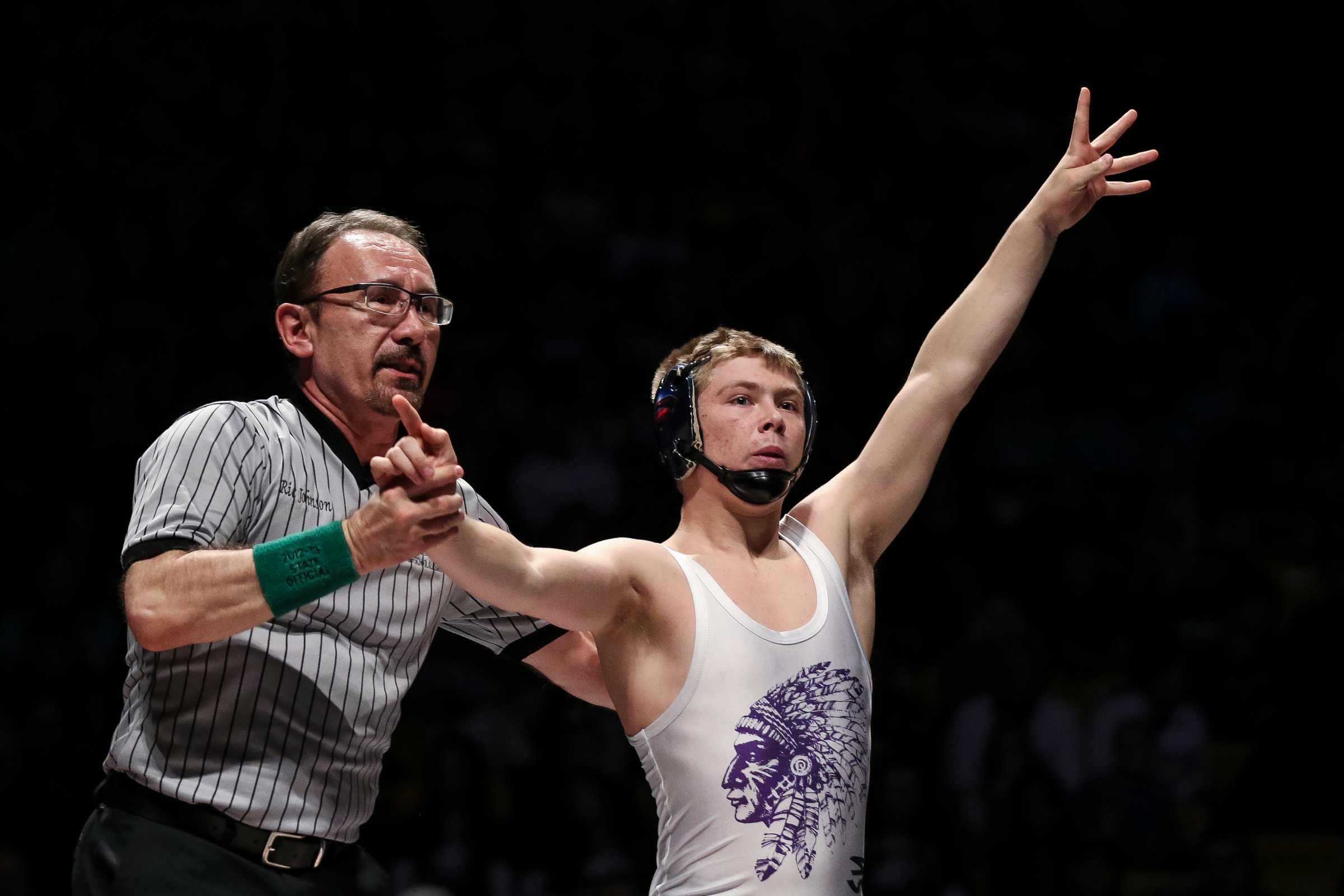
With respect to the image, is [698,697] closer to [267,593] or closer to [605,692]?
[605,692]

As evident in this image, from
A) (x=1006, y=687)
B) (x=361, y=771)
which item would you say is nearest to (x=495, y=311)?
(x=1006, y=687)

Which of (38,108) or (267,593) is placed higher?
(38,108)

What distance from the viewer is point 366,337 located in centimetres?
272

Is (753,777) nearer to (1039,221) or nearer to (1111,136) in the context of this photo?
(1039,221)

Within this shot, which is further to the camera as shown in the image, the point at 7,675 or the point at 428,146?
the point at 428,146

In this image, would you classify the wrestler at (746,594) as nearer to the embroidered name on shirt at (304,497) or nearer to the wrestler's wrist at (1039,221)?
the wrestler's wrist at (1039,221)

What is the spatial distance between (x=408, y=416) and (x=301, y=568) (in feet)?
1.05

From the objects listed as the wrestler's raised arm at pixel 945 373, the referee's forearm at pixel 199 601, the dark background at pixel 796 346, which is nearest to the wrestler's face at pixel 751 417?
the wrestler's raised arm at pixel 945 373

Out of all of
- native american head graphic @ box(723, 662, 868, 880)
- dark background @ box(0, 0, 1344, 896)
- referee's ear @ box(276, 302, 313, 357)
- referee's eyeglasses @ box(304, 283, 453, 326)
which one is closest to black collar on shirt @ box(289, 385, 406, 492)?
referee's ear @ box(276, 302, 313, 357)

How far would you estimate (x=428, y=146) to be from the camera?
8.31 metres

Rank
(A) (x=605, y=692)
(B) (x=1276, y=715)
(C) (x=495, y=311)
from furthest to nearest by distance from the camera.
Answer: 1. (C) (x=495, y=311)
2. (B) (x=1276, y=715)
3. (A) (x=605, y=692)

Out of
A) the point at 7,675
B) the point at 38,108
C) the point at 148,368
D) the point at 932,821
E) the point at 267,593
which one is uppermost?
the point at 38,108

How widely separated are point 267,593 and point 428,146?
6600 millimetres

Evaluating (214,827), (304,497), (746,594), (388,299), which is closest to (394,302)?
(388,299)
